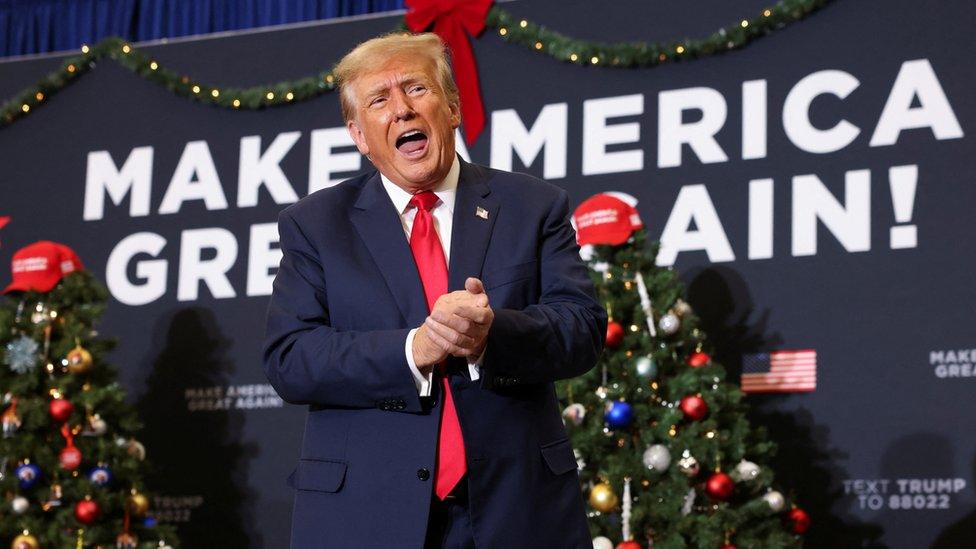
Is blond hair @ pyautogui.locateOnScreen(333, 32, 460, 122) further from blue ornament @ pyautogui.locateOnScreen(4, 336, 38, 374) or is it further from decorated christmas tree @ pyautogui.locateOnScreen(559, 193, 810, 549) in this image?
blue ornament @ pyautogui.locateOnScreen(4, 336, 38, 374)

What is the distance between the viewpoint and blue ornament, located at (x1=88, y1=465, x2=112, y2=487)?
486 cm

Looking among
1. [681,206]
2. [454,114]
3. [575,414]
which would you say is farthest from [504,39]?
[454,114]

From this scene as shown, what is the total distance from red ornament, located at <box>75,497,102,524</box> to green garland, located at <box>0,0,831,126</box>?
7.17 feet

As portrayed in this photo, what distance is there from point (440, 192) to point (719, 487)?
7.34 feet

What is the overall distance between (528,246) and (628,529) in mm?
2263


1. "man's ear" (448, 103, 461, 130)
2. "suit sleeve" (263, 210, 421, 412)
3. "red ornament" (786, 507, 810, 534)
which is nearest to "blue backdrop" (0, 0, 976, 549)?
"red ornament" (786, 507, 810, 534)

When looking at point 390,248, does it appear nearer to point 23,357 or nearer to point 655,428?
point 655,428

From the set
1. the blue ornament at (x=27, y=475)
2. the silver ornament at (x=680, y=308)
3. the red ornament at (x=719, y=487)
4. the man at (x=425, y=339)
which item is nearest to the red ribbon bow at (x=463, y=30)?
the silver ornament at (x=680, y=308)

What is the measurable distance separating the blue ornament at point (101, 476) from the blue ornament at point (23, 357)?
1.58 ft

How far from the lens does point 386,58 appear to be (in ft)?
7.15

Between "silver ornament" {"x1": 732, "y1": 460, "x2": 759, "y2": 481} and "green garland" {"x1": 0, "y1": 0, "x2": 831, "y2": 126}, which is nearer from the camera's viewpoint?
"silver ornament" {"x1": 732, "y1": 460, "x2": 759, "y2": 481}

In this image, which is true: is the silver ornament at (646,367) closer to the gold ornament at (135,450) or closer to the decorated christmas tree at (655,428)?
the decorated christmas tree at (655,428)

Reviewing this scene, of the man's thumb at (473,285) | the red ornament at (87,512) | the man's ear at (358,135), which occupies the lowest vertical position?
the red ornament at (87,512)

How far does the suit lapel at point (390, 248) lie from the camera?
1972mm
